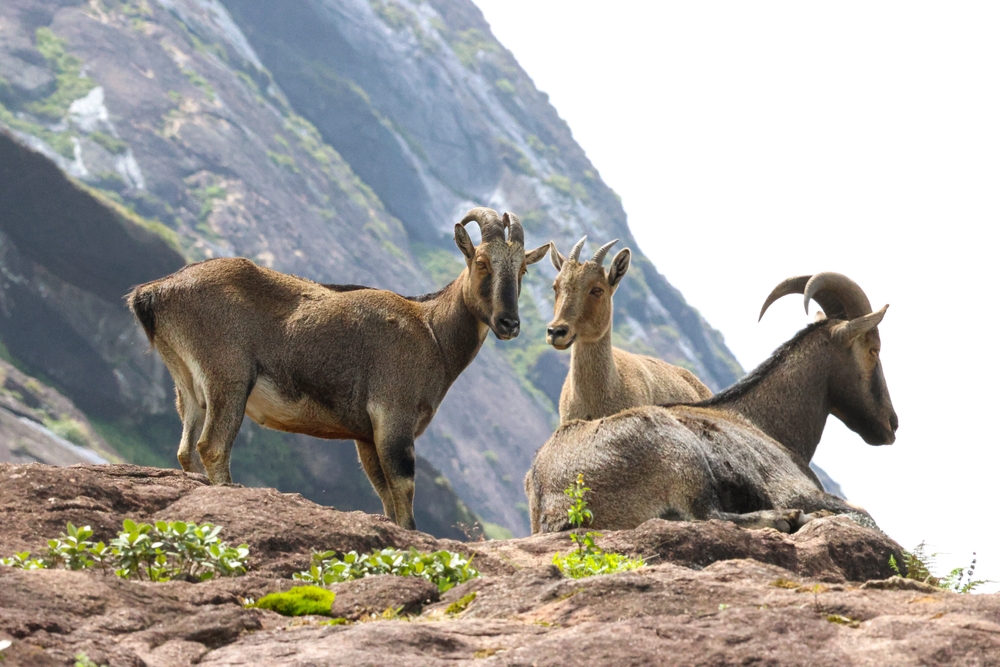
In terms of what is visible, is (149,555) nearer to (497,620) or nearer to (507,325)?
(497,620)

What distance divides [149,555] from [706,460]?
515 centimetres

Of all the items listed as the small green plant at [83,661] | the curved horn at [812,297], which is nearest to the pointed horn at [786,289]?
the curved horn at [812,297]

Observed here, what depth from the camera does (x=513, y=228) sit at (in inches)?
479

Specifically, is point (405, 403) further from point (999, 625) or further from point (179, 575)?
point (999, 625)

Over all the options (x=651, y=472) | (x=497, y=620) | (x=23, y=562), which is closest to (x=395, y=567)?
(x=497, y=620)

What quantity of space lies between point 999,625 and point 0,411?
194 ft

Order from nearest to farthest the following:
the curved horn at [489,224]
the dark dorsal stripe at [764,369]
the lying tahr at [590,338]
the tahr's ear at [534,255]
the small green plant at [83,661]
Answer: the small green plant at [83,661]
the dark dorsal stripe at [764,369]
the curved horn at [489,224]
the tahr's ear at [534,255]
the lying tahr at [590,338]

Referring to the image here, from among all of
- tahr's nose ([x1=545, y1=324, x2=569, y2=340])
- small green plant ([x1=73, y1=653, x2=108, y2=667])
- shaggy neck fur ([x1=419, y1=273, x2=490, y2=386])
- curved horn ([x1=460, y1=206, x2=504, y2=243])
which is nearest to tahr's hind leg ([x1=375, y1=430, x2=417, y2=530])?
shaggy neck fur ([x1=419, y1=273, x2=490, y2=386])

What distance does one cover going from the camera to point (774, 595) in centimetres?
531

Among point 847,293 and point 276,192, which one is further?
A: point 276,192

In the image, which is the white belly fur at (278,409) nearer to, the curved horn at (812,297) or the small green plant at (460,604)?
the curved horn at (812,297)

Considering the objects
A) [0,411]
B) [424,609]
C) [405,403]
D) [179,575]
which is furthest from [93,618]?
[0,411]

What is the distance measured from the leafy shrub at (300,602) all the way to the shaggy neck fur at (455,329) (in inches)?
236

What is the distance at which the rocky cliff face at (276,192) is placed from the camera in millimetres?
71312
